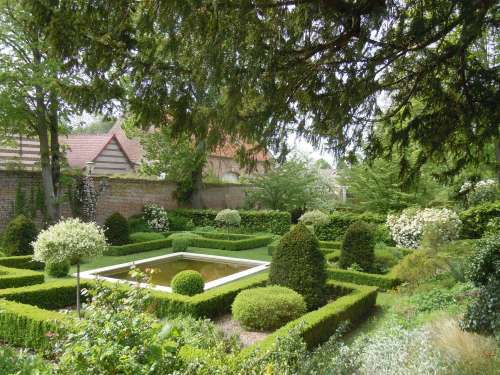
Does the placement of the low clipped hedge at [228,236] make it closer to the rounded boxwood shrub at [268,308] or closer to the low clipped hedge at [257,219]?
the low clipped hedge at [257,219]

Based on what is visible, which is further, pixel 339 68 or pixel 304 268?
pixel 304 268

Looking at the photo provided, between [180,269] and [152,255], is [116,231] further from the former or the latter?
[180,269]

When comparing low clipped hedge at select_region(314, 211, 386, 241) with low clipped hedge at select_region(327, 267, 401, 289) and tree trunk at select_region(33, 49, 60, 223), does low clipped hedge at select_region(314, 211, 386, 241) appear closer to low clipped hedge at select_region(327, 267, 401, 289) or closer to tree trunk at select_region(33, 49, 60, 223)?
low clipped hedge at select_region(327, 267, 401, 289)

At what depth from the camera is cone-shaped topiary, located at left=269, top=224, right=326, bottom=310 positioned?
22.6 ft

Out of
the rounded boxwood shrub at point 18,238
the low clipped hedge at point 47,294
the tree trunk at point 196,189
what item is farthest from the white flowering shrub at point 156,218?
the low clipped hedge at point 47,294

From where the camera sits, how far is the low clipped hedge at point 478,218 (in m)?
11.8

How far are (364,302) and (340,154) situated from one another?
141 inches

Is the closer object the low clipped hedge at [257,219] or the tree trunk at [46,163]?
the tree trunk at [46,163]

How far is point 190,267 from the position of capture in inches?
459

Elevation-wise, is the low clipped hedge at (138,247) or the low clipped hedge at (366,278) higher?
the low clipped hedge at (138,247)

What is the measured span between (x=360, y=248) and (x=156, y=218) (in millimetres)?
10647

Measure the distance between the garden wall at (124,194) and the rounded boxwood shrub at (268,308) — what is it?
435 inches

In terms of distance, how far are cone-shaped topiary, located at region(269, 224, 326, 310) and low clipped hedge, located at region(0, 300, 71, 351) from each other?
3551 millimetres

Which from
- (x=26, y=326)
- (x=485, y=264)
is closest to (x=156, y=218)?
(x=26, y=326)
